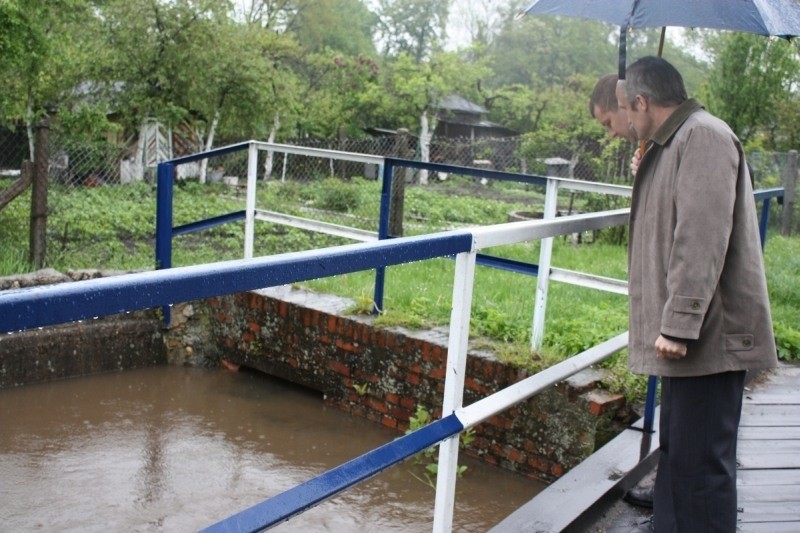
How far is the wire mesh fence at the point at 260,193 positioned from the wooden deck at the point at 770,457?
10.8 feet

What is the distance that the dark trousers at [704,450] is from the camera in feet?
7.67

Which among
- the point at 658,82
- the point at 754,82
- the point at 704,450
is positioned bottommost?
the point at 704,450

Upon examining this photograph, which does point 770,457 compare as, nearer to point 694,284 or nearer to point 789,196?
point 694,284

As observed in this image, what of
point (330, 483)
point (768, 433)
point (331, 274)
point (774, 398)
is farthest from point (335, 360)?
point (331, 274)

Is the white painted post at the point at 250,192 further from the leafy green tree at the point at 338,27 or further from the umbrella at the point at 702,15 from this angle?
the leafy green tree at the point at 338,27

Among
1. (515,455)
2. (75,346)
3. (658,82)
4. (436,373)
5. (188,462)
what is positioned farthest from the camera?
(75,346)

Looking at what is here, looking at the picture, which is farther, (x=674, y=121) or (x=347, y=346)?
(x=347, y=346)

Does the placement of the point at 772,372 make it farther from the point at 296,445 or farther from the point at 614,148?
the point at 614,148

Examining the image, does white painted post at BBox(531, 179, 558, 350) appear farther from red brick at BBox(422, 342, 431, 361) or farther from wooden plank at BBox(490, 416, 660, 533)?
wooden plank at BBox(490, 416, 660, 533)

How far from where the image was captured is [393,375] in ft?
18.3

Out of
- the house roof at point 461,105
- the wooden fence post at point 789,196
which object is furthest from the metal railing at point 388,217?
the house roof at point 461,105

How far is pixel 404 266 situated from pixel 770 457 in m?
4.87

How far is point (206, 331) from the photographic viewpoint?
22.3ft

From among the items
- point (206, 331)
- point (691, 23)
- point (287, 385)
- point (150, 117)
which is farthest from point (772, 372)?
point (150, 117)
